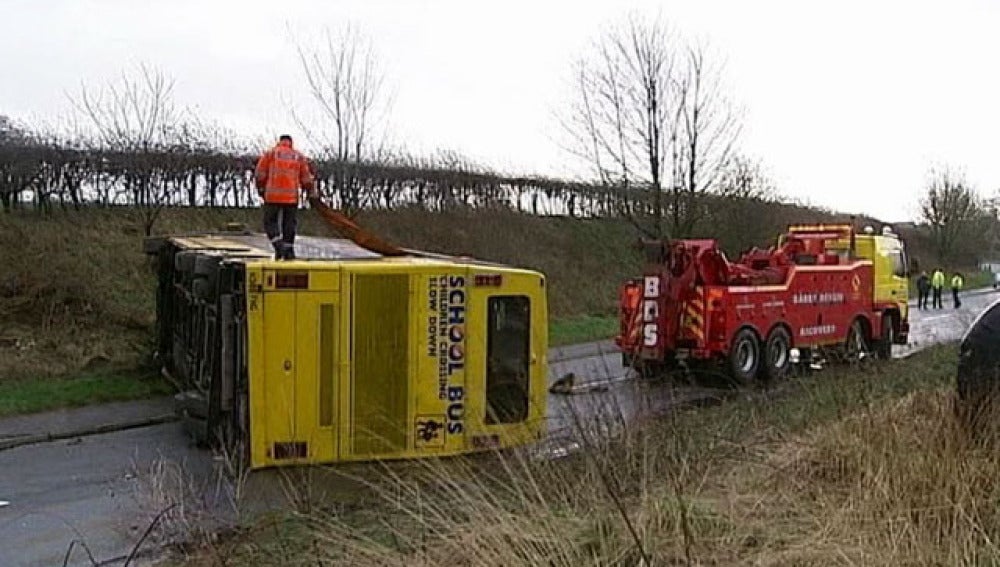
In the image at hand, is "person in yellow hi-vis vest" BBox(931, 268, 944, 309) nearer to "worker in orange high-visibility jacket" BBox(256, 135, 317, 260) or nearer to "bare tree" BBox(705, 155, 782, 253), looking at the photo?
"bare tree" BBox(705, 155, 782, 253)

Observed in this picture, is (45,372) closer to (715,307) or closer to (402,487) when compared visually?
(715,307)

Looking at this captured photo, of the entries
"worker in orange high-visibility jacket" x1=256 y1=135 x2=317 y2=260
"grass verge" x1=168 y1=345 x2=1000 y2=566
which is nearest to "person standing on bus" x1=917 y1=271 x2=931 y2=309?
"worker in orange high-visibility jacket" x1=256 y1=135 x2=317 y2=260

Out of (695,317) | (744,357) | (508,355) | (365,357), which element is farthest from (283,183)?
(744,357)

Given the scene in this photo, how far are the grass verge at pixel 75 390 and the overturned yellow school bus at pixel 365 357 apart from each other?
4150mm

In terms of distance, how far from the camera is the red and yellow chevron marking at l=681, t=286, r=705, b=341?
17.8m

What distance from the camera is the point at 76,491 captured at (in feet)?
33.8

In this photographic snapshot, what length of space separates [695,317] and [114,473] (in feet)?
31.3

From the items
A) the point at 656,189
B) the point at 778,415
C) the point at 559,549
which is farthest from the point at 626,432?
the point at 656,189

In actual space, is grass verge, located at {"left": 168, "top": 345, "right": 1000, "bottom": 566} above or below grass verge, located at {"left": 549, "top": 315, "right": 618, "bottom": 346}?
above

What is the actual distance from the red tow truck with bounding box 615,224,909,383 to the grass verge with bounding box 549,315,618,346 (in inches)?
234

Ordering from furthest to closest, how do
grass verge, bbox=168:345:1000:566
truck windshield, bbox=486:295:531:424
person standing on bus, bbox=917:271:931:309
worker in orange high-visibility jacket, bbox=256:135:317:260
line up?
1. person standing on bus, bbox=917:271:931:309
2. worker in orange high-visibility jacket, bbox=256:135:317:260
3. truck windshield, bbox=486:295:531:424
4. grass verge, bbox=168:345:1000:566

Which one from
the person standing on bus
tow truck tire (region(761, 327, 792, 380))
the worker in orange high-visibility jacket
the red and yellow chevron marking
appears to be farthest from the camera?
the person standing on bus

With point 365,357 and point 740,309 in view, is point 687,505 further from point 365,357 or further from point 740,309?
point 740,309

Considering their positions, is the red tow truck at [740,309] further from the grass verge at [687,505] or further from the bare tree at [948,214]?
the bare tree at [948,214]
